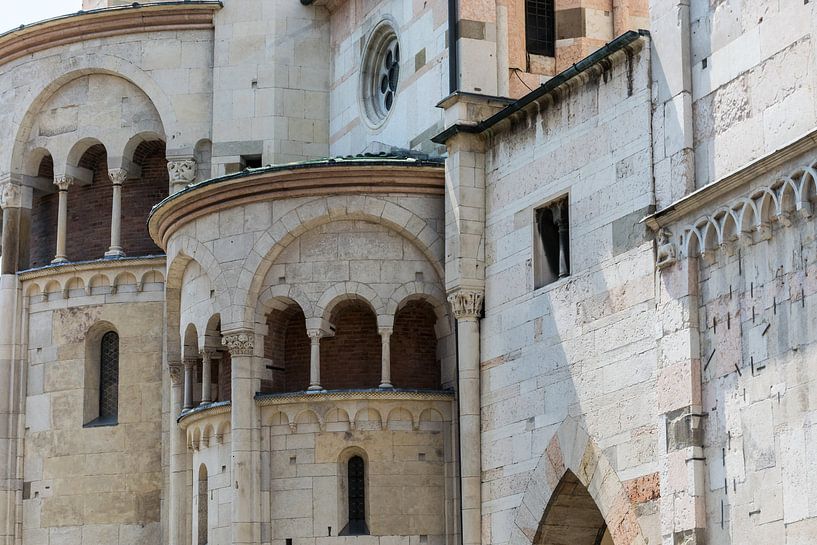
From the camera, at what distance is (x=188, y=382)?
31406 millimetres

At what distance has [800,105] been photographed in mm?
21750

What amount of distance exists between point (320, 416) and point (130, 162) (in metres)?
8.89

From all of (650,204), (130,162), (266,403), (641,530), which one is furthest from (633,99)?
(130,162)

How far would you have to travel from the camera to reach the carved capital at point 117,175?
35312 millimetres

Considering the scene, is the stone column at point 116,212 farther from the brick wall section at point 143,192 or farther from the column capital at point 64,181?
the column capital at point 64,181

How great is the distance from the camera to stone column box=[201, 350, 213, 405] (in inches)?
1201

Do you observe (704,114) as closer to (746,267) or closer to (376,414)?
(746,267)

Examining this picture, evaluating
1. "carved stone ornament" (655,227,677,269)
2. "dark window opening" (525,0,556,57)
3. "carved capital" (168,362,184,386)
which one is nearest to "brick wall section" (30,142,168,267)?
"carved capital" (168,362,184,386)

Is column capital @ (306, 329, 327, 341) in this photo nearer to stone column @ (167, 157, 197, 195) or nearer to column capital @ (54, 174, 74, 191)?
stone column @ (167, 157, 197, 195)

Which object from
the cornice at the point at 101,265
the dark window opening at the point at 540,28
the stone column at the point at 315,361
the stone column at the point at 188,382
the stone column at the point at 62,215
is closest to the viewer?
the stone column at the point at 315,361

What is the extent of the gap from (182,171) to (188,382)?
16.9 feet

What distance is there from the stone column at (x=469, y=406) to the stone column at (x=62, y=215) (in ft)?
31.8

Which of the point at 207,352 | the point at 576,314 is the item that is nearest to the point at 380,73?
the point at 207,352

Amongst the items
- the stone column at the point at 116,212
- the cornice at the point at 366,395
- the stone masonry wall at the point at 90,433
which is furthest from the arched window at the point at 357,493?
the stone column at the point at 116,212
